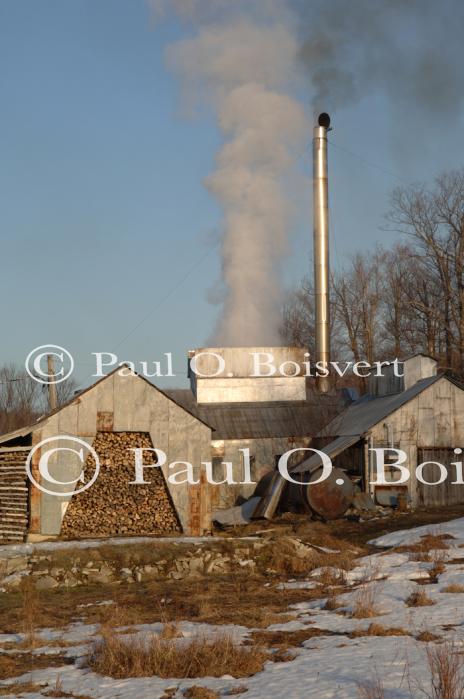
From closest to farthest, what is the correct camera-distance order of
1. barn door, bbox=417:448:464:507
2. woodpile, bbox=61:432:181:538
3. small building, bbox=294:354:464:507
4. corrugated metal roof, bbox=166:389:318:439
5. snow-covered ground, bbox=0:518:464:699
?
snow-covered ground, bbox=0:518:464:699, woodpile, bbox=61:432:181:538, small building, bbox=294:354:464:507, barn door, bbox=417:448:464:507, corrugated metal roof, bbox=166:389:318:439

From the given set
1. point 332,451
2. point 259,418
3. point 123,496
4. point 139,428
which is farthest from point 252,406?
point 123,496

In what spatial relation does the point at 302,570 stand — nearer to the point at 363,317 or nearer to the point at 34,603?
the point at 34,603

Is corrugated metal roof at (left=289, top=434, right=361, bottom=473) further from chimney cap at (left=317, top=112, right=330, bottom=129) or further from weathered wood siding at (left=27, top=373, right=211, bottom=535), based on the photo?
chimney cap at (left=317, top=112, right=330, bottom=129)

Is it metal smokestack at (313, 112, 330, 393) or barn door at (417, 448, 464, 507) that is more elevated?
metal smokestack at (313, 112, 330, 393)

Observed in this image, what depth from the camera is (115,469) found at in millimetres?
24891

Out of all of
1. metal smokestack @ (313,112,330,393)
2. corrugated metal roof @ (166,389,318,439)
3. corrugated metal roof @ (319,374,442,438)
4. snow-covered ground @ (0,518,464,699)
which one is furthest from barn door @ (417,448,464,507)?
snow-covered ground @ (0,518,464,699)

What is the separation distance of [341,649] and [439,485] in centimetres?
2185

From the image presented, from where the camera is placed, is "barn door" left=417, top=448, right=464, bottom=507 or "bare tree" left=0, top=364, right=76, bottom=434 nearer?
"barn door" left=417, top=448, right=464, bottom=507

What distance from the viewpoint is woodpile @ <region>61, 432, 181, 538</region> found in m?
24.3

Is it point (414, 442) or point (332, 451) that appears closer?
point (332, 451)

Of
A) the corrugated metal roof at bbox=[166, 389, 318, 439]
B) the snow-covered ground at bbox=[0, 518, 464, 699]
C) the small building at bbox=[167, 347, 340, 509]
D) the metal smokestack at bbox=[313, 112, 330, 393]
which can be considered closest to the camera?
the snow-covered ground at bbox=[0, 518, 464, 699]

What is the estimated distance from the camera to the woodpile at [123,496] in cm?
2433

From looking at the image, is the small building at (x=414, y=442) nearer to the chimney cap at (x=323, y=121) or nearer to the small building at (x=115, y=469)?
the small building at (x=115, y=469)

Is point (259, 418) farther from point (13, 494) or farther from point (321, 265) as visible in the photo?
point (13, 494)
